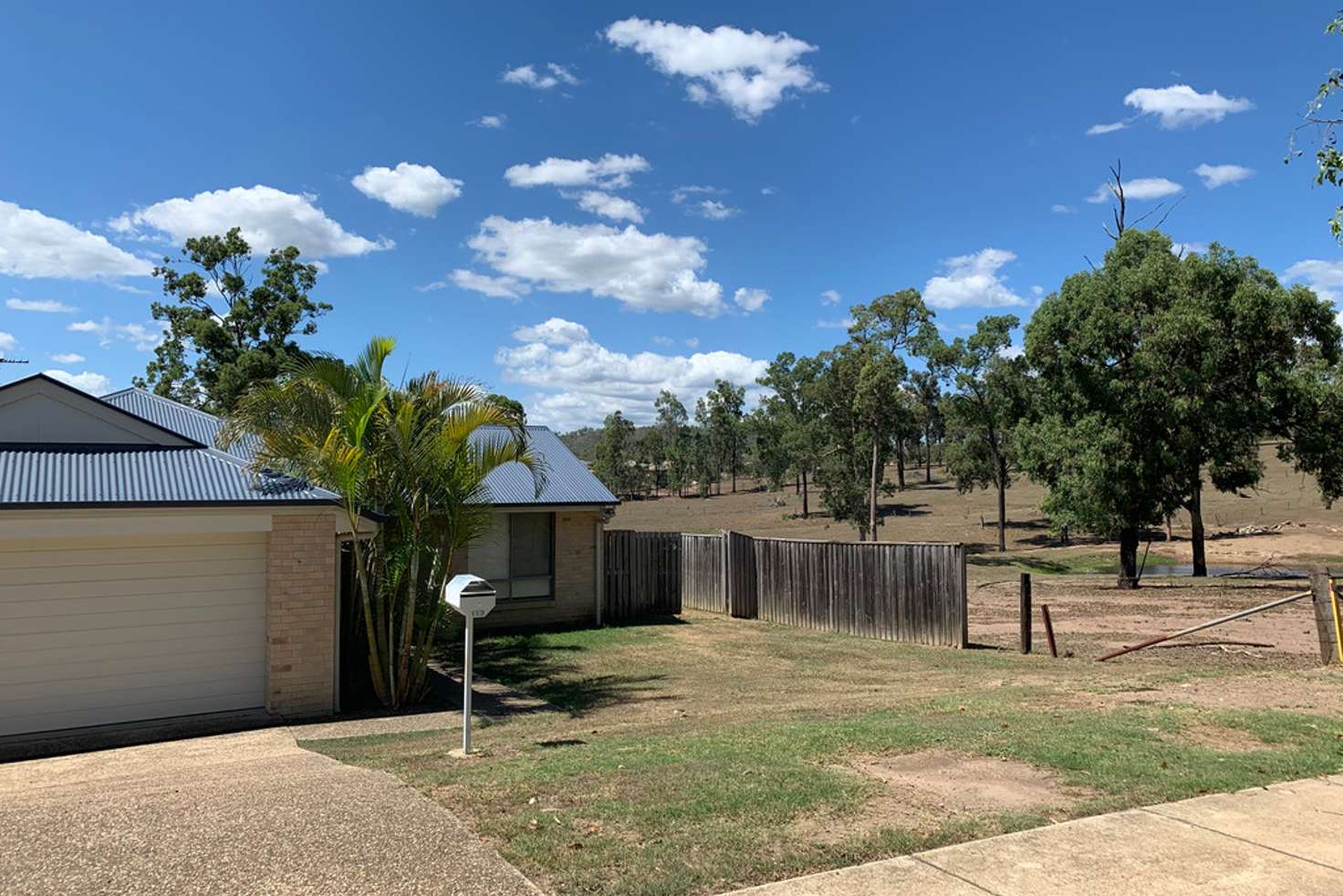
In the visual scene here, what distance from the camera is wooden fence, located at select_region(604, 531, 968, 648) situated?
15.2 metres

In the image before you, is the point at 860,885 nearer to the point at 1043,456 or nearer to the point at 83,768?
the point at 83,768

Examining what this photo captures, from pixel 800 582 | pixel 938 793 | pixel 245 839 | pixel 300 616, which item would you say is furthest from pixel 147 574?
pixel 800 582

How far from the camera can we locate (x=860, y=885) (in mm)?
4188

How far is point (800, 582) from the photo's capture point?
1789 cm

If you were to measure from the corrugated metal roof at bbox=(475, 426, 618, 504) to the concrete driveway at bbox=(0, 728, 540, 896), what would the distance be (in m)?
10.8

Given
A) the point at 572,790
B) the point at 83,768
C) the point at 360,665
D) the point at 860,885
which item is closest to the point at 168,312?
the point at 360,665

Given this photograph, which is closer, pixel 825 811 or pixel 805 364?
pixel 825 811

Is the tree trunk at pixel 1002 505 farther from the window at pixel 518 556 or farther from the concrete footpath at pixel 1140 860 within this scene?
the concrete footpath at pixel 1140 860

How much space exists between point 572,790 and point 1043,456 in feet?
80.0

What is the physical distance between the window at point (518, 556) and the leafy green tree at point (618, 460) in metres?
65.2

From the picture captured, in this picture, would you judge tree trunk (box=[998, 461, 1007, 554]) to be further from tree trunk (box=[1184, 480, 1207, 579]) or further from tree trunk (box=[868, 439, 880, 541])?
tree trunk (box=[1184, 480, 1207, 579])

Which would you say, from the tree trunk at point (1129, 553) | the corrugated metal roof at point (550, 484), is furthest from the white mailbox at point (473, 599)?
the tree trunk at point (1129, 553)

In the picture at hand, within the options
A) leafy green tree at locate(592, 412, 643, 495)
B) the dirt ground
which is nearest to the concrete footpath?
the dirt ground

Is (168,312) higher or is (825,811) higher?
(168,312)
